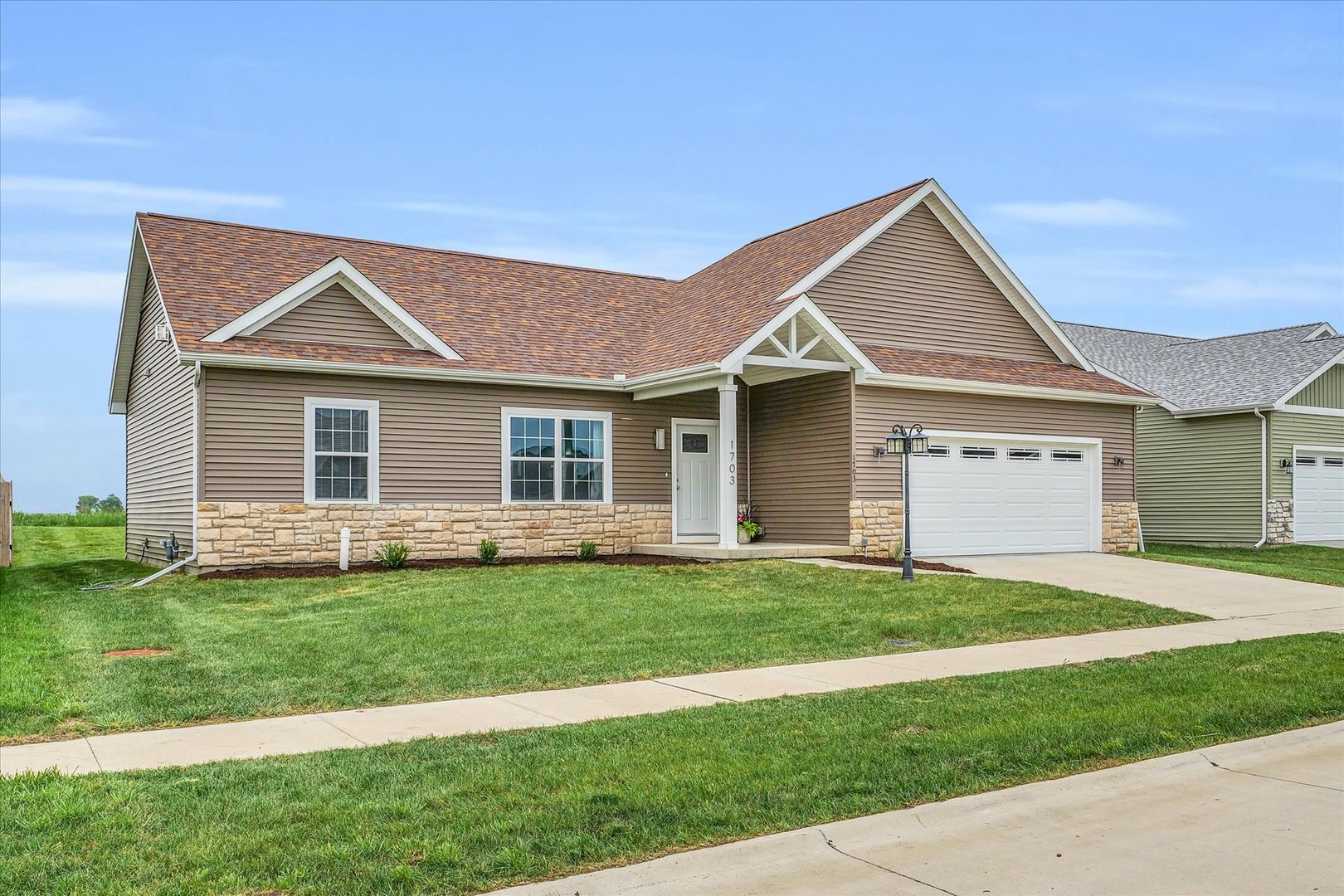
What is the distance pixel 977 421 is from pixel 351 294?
1197cm

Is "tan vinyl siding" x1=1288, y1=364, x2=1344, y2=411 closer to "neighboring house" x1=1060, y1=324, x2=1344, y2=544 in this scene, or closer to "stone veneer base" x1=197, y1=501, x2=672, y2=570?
"neighboring house" x1=1060, y1=324, x2=1344, y2=544

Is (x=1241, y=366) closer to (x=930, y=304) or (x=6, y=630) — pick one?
(x=930, y=304)

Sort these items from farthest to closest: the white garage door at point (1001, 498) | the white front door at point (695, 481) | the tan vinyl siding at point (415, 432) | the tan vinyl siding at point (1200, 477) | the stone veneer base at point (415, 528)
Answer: the tan vinyl siding at point (1200, 477) → the white front door at point (695, 481) → the white garage door at point (1001, 498) → the tan vinyl siding at point (415, 432) → the stone veneer base at point (415, 528)

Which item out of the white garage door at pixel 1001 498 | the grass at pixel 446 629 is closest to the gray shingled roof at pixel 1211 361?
the white garage door at pixel 1001 498

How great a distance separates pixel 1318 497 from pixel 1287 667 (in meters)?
22.3

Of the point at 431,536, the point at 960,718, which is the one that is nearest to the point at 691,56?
the point at 431,536

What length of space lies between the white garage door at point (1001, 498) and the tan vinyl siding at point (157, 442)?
1285 centimetres

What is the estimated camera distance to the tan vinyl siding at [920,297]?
883 inches

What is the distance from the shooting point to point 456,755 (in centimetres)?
721

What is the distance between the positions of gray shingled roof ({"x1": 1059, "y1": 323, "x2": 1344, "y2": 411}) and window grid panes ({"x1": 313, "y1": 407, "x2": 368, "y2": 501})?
2152 cm

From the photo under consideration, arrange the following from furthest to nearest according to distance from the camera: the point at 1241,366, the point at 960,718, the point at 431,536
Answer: the point at 1241,366 → the point at 431,536 → the point at 960,718

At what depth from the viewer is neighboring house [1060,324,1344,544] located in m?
29.1

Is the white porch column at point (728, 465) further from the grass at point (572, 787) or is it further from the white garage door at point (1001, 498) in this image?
the grass at point (572, 787)

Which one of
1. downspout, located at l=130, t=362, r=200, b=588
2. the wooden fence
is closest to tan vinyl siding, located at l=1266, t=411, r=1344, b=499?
downspout, located at l=130, t=362, r=200, b=588
